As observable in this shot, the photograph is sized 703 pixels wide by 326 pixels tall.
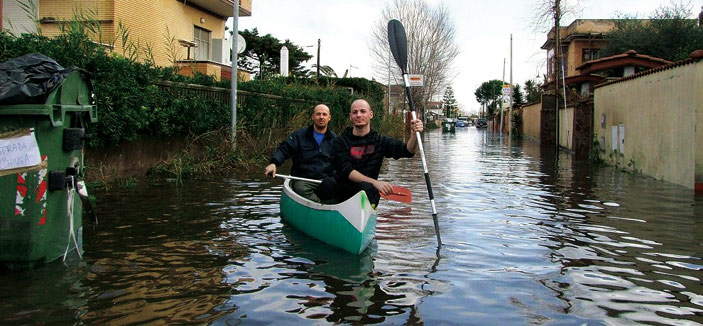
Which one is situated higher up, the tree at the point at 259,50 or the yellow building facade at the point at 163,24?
the tree at the point at 259,50

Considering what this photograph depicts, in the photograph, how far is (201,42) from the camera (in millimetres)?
28078

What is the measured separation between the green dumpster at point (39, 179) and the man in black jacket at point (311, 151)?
323cm

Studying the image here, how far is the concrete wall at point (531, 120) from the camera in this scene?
130ft

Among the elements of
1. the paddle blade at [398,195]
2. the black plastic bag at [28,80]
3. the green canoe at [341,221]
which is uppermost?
the black plastic bag at [28,80]

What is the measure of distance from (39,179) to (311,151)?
402 centimetres

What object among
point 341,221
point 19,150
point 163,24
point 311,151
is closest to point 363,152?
point 341,221

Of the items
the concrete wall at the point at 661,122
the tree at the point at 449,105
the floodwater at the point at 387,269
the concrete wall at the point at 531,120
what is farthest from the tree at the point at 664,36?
the tree at the point at 449,105

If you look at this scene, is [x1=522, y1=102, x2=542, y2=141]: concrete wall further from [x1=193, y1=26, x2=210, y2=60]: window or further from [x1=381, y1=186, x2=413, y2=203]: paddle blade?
[x1=381, y1=186, x2=413, y2=203]: paddle blade

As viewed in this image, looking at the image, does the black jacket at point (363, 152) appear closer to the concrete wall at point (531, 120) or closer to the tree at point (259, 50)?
the concrete wall at point (531, 120)

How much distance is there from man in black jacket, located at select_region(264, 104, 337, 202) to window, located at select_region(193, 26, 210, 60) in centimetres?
1968

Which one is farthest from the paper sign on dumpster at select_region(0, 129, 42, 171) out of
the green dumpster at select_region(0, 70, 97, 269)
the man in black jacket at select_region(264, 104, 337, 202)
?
the man in black jacket at select_region(264, 104, 337, 202)

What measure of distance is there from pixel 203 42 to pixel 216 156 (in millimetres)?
14324

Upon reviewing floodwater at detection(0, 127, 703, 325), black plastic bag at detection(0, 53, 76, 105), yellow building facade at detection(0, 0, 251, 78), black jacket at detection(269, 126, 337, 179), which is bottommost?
floodwater at detection(0, 127, 703, 325)

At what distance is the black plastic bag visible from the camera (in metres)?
5.41
